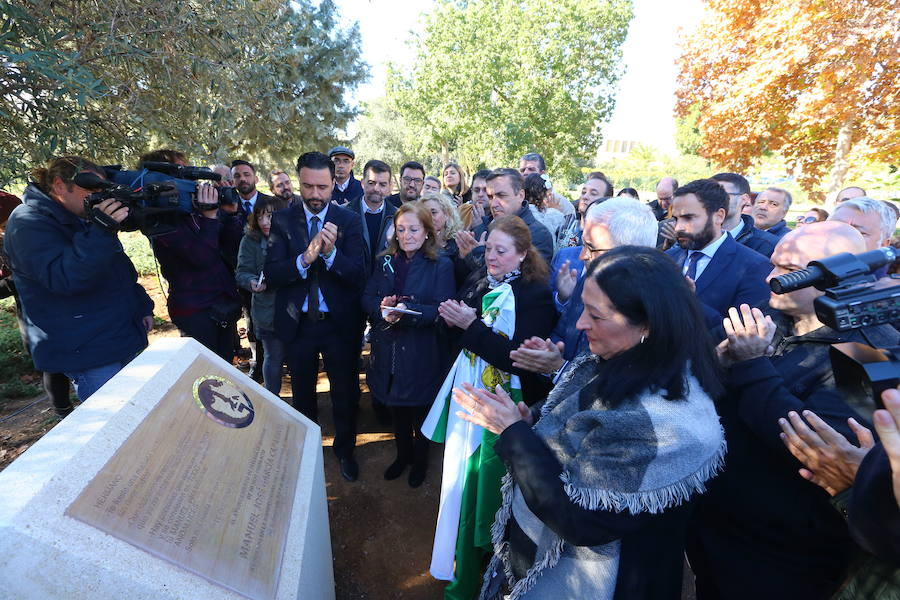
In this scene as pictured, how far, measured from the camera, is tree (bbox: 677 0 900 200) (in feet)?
22.7

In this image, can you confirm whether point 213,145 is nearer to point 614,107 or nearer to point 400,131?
point 614,107

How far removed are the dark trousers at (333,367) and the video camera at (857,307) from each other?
117 inches

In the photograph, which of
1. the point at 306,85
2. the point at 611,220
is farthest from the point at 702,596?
the point at 306,85

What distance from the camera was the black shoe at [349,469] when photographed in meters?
3.57

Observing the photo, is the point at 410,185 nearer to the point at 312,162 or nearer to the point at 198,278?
the point at 312,162

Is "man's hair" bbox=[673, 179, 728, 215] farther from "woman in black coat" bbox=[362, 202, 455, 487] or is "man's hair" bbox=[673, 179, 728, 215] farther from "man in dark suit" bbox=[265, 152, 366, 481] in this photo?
"man in dark suit" bbox=[265, 152, 366, 481]

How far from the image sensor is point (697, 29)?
34.4ft

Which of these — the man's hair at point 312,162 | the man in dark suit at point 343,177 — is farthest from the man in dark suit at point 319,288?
the man in dark suit at point 343,177

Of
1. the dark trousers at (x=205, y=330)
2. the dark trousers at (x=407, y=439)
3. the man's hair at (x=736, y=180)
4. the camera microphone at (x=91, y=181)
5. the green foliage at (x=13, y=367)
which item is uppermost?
the man's hair at (x=736, y=180)

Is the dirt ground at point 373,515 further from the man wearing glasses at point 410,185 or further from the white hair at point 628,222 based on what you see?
the man wearing glasses at point 410,185

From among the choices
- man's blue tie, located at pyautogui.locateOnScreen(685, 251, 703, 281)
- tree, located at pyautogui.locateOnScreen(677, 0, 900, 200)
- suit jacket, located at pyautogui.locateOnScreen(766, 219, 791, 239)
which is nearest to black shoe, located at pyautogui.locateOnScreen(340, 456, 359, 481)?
man's blue tie, located at pyautogui.locateOnScreen(685, 251, 703, 281)

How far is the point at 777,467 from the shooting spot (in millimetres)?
1653

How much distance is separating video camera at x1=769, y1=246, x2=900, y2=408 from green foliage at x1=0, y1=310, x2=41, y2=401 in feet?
23.5

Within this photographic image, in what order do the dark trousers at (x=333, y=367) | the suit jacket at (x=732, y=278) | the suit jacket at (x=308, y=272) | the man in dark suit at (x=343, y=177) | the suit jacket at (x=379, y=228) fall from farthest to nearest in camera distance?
the man in dark suit at (x=343, y=177) → the suit jacket at (x=379, y=228) → the dark trousers at (x=333, y=367) → the suit jacket at (x=308, y=272) → the suit jacket at (x=732, y=278)
